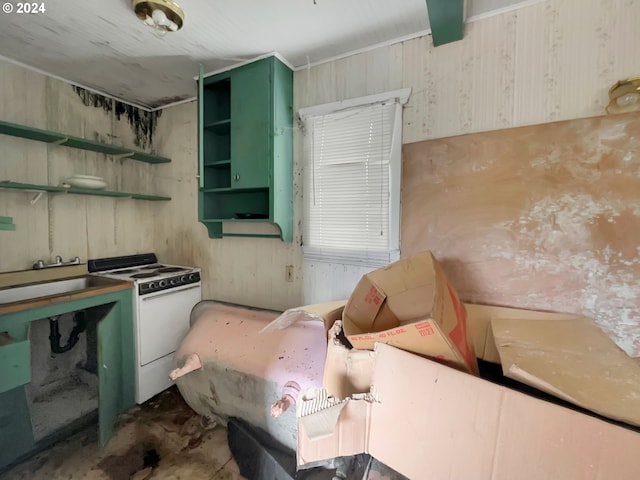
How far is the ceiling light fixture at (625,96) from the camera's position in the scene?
111cm

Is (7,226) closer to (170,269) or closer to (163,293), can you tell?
(163,293)

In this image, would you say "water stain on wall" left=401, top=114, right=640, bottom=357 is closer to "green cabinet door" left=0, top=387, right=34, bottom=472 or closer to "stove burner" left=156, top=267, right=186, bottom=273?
"stove burner" left=156, top=267, right=186, bottom=273

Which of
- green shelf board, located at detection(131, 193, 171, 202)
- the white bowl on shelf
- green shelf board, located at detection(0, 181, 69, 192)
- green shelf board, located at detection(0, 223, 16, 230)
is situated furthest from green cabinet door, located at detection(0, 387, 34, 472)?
green shelf board, located at detection(131, 193, 171, 202)

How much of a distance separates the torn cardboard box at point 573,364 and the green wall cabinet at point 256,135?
1.40m

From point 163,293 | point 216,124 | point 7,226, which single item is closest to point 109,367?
point 163,293

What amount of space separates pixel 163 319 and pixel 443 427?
2.06 metres

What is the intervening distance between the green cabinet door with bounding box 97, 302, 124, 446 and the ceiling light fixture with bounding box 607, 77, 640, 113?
9.53ft

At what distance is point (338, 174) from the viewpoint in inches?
70.0

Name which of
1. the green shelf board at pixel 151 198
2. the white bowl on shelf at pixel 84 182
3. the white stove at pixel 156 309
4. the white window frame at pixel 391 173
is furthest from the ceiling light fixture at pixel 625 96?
the white bowl on shelf at pixel 84 182

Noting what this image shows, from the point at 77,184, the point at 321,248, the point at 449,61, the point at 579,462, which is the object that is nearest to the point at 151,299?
the point at 77,184

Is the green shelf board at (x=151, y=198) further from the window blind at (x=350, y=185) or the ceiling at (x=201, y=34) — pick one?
the window blind at (x=350, y=185)

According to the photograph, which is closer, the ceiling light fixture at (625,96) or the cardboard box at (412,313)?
the cardboard box at (412,313)

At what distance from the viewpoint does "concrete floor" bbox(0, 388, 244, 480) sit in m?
1.48

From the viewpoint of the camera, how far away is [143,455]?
→ 1.60 meters
